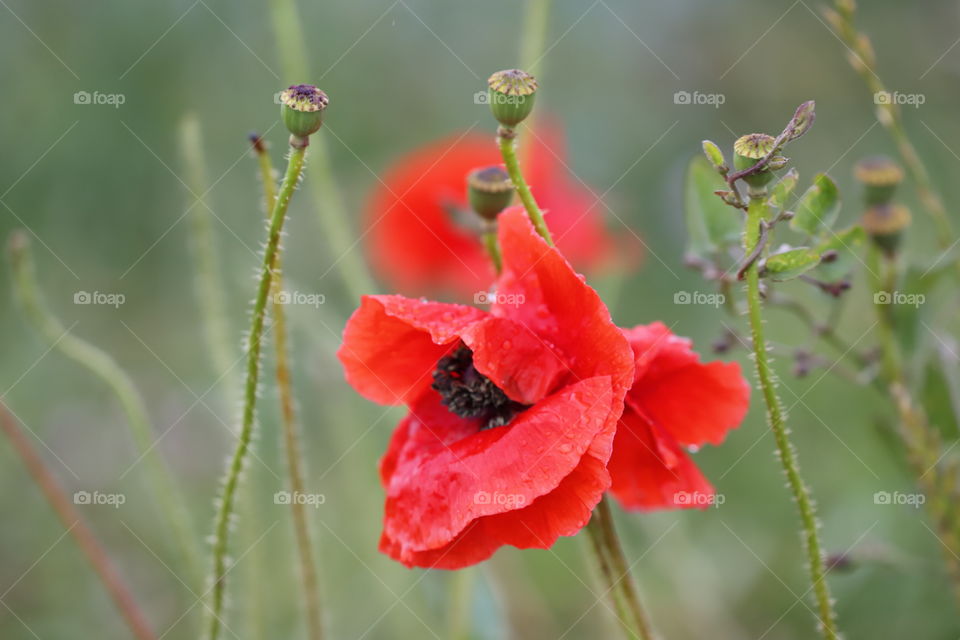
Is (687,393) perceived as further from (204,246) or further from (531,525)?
(204,246)

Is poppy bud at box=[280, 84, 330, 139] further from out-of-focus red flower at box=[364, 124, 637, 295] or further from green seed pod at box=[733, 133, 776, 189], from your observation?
out-of-focus red flower at box=[364, 124, 637, 295]

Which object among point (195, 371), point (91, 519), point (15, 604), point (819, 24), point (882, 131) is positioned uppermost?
point (819, 24)

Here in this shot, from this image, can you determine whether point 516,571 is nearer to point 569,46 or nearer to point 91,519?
point 91,519

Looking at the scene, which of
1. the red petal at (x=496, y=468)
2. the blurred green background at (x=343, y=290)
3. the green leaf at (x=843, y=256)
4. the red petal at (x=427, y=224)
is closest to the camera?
the red petal at (x=496, y=468)

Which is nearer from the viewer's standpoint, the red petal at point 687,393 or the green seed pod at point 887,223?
the red petal at point 687,393

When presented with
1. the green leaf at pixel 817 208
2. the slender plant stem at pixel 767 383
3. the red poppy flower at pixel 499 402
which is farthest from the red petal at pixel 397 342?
the green leaf at pixel 817 208

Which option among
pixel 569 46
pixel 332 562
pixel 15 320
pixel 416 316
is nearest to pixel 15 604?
pixel 332 562

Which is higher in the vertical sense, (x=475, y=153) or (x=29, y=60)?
(x=29, y=60)

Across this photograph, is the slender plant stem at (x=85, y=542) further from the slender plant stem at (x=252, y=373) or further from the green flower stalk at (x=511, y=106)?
the green flower stalk at (x=511, y=106)
